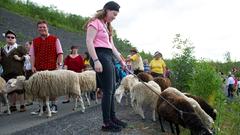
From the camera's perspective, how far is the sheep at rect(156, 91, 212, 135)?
27.9ft

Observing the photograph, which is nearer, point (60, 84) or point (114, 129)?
point (114, 129)

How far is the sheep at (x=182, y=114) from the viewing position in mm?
8497

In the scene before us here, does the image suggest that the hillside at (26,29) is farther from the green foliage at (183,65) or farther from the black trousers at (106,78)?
the black trousers at (106,78)

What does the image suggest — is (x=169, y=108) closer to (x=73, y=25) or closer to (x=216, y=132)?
(x=216, y=132)

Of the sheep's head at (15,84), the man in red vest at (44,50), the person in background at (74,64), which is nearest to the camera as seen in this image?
the man in red vest at (44,50)

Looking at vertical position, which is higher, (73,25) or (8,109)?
(73,25)

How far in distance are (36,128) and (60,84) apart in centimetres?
193

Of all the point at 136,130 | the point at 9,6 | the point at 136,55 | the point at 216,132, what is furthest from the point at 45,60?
the point at 9,6

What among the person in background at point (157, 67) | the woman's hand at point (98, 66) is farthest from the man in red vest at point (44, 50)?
the person in background at point (157, 67)

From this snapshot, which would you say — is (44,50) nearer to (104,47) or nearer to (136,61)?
(104,47)

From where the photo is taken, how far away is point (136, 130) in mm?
9383

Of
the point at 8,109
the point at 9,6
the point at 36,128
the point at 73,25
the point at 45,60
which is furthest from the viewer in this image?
the point at 73,25

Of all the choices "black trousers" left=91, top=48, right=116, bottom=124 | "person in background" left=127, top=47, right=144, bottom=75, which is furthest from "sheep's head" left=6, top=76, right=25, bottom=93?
"person in background" left=127, top=47, right=144, bottom=75

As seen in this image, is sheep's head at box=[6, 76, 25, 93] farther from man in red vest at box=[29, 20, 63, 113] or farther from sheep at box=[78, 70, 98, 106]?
sheep at box=[78, 70, 98, 106]
